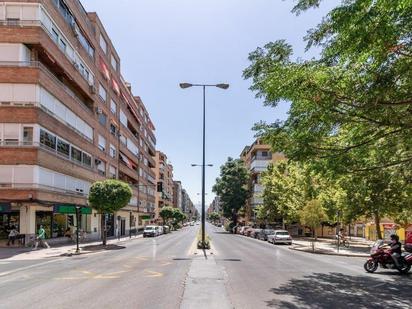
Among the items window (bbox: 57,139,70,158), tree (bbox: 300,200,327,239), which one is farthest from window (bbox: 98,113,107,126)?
tree (bbox: 300,200,327,239)

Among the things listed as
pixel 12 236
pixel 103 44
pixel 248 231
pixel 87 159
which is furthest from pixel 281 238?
pixel 103 44

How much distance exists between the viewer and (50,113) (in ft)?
119

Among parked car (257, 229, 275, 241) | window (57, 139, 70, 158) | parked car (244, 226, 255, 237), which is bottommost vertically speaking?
parked car (244, 226, 255, 237)

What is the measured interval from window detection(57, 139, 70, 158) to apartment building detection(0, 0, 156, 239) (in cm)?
9

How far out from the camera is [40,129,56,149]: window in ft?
113

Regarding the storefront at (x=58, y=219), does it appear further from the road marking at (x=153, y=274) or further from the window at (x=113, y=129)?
the road marking at (x=153, y=274)

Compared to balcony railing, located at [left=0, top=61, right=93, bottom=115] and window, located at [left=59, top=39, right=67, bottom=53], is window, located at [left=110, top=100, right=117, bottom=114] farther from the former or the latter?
window, located at [left=59, top=39, right=67, bottom=53]

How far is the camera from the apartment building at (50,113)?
32.9 metres

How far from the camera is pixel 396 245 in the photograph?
18.5m

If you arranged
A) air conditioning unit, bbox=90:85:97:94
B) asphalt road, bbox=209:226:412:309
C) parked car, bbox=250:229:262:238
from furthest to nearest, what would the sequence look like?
parked car, bbox=250:229:262:238 → air conditioning unit, bbox=90:85:97:94 → asphalt road, bbox=209:226:412:309

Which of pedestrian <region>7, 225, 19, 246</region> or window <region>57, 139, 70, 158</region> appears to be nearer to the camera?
pedestrian <region>7, 225, 19, 246</region>

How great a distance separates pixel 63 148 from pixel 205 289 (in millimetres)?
29882

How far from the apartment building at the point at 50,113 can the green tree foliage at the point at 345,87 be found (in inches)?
931

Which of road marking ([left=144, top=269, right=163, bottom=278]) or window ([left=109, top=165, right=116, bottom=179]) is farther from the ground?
window ([left=109, top=165, right=116, bottom=179])
